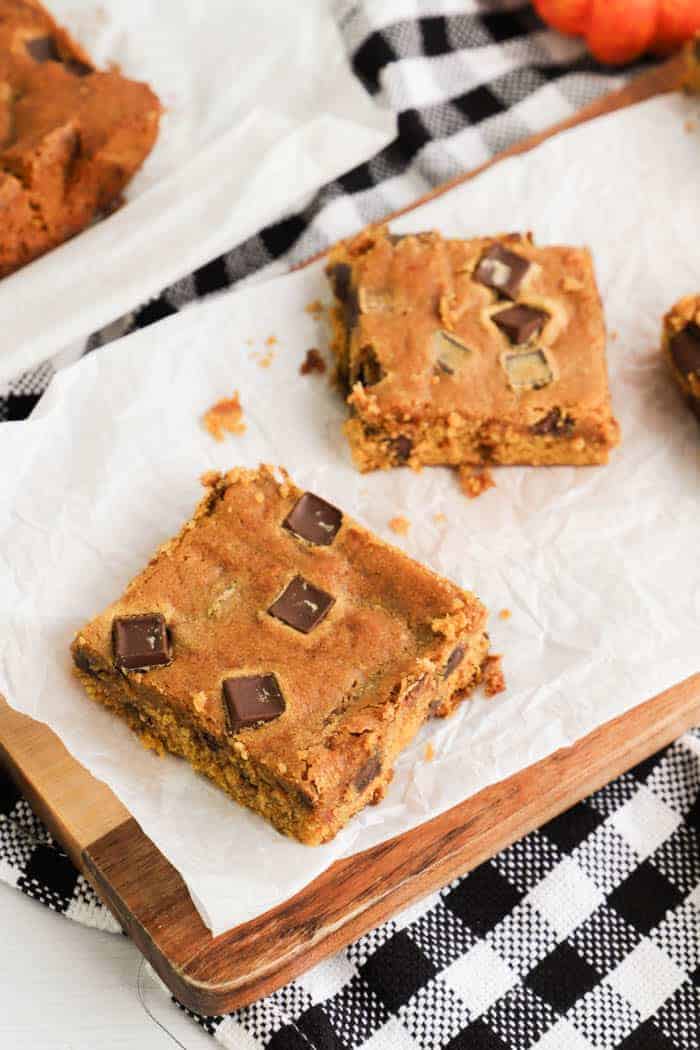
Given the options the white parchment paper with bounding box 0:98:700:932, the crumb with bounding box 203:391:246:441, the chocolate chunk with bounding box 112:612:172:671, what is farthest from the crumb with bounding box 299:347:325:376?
the chocolate chunk with bounding box 112:612:172:671

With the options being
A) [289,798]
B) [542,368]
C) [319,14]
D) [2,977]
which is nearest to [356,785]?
[289,798]

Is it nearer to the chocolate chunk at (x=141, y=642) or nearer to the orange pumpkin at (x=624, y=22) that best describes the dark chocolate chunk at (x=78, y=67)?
the orange pumpkin at (x=624, y=22)

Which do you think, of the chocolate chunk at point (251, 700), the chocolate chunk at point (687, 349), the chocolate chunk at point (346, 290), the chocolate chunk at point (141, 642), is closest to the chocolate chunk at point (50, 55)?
the chocolate chunk at point (346, 290)

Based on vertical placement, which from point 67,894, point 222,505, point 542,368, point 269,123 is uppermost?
point 269,123

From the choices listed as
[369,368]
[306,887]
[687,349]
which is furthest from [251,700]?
[687,349]

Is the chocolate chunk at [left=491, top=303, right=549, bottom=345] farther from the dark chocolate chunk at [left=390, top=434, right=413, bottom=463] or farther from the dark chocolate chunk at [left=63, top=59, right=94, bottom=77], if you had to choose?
the dark chocolate chunk at [left=63, top=59, right=94, bottom=77]

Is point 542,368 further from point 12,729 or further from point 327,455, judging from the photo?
point 12,729
